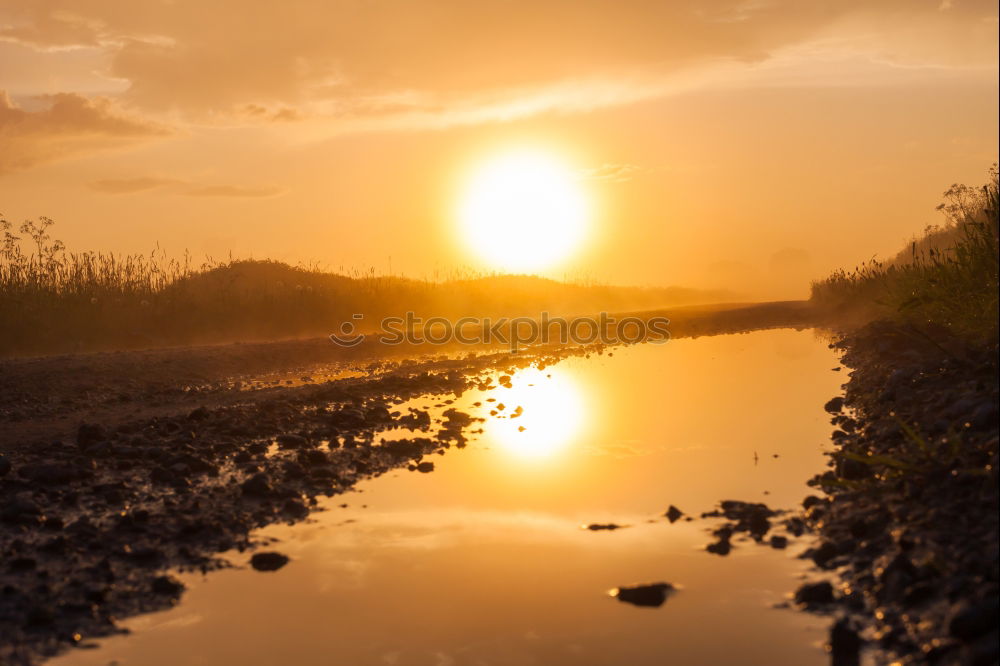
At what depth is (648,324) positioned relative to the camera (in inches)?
1316

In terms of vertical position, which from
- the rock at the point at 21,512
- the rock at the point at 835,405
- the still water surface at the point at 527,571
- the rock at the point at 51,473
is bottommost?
the still water surface at the point at 527,571

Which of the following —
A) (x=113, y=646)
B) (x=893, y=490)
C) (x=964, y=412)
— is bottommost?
(x=113, y=646)

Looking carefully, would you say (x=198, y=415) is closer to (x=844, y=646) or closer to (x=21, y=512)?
(x=21, y=512)

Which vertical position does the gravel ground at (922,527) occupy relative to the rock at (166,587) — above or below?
above

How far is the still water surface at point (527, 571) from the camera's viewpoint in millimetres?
4965

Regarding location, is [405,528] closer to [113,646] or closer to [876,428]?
[113,646]

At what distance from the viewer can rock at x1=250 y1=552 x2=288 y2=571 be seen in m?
6.40

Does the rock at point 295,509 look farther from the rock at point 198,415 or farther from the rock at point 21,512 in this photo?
the rock at point 198,415

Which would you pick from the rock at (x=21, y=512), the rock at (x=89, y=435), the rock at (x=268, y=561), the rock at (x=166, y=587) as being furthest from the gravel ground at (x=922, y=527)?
the rock at (x=89, y=435)

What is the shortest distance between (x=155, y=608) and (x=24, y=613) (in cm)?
81

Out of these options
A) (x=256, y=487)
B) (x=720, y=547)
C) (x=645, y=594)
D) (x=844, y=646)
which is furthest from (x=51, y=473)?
(x=844, y=646)

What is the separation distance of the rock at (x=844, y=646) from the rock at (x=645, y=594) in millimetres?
1102

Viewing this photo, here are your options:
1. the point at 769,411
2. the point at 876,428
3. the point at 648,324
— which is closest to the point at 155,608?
the point at 876,428

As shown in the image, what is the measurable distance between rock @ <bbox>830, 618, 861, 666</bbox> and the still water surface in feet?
0.33
